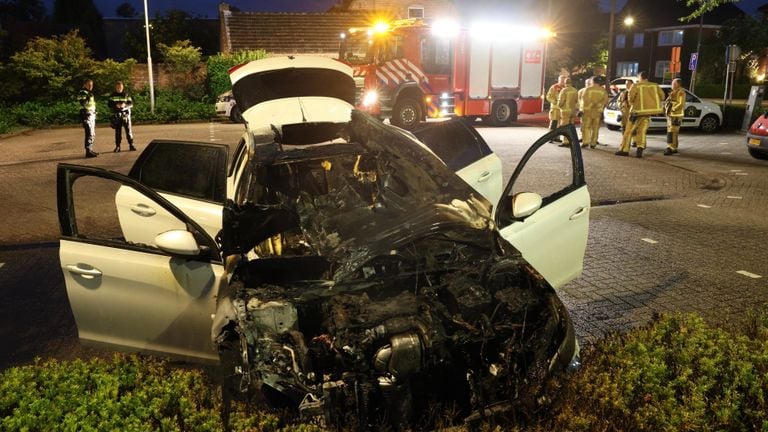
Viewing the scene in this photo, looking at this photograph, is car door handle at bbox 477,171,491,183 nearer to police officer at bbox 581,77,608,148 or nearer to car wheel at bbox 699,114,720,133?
police officer at bbox 581,77,608,148

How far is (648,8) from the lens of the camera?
172 feet

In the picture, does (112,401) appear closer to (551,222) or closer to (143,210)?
(143,210)

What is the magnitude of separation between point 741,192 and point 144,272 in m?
9.21

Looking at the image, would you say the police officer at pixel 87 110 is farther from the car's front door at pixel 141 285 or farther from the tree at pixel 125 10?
the tree at pixel 125 10

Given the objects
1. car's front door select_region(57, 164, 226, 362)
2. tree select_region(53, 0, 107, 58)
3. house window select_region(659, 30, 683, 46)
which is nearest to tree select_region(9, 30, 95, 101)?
car's front door select_region(57, 164, 226, 362)

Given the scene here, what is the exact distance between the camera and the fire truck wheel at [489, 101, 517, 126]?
19953 mm

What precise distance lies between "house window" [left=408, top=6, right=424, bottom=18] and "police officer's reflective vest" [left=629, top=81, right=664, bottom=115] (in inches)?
866

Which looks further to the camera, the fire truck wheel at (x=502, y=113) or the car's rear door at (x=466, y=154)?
the fire truck wheel at (x=502, y=113)

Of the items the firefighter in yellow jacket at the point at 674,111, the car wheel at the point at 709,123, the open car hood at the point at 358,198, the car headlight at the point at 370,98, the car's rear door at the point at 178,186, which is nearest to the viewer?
the open car hood at the point at 358,198

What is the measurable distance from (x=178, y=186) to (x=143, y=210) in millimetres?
360

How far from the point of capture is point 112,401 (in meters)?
2.67

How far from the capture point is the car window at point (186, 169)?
15.5 feet

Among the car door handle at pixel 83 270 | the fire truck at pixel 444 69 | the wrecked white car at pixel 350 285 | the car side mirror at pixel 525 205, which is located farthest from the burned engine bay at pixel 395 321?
the fire truck at pixel 444 69

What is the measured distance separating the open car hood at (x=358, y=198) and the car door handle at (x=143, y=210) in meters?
0.99
